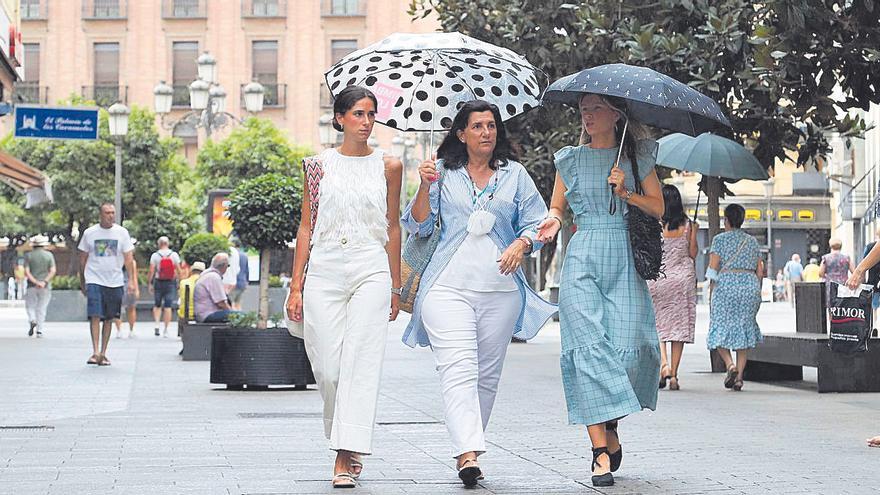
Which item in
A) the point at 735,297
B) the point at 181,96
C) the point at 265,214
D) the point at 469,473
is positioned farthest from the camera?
the point at 181,96

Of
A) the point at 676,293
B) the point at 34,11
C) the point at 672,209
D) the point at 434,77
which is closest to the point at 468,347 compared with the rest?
the point at 434,77

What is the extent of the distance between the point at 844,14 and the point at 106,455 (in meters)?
7.23

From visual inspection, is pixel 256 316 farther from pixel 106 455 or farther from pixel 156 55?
pixel 156 55

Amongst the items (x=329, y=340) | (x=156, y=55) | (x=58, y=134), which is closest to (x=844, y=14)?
(x=329, y=340)

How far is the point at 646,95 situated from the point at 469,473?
2.00m

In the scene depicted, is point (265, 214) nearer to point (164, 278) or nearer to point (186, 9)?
point (164, 278)

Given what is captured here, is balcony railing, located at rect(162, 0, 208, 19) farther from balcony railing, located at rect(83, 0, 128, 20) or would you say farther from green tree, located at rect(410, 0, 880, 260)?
green tree, located at rect(410, 0, 880, 260)

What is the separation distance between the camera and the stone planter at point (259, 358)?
14.0 m

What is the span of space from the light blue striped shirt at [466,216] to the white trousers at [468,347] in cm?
12

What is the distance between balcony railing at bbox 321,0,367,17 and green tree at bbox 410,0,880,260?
51.2 metres

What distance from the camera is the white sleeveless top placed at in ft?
24.6

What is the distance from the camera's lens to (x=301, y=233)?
300 inches

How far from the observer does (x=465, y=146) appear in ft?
25.7

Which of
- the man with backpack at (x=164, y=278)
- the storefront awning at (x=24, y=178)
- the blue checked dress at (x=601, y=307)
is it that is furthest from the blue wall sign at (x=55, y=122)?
the blue checked dress at (x=601, y=307)
